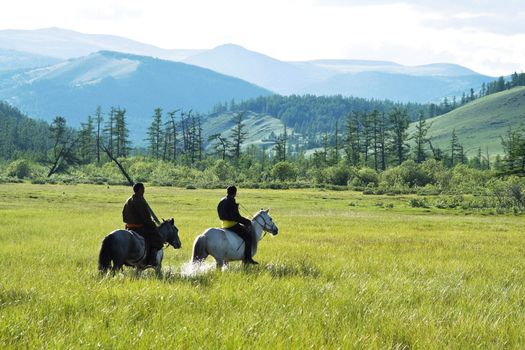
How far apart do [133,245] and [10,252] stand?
5571mm

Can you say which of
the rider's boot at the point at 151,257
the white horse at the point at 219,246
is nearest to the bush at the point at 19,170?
the white horse at the point at 219,246

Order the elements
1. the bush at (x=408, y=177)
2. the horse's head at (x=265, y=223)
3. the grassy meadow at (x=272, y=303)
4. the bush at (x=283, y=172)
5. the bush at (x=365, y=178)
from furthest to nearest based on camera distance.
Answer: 1. the bush at (x=283, y=172)
2. the bush at (x=365, y=178)
3. the bush at (x=408, y=177)
4. the horse's head at (x=265, y=223)
5. the grassy meadow at (x=272, y=303)

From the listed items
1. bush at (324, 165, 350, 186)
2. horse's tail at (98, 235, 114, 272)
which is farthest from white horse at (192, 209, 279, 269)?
bush at (324, 165, 350, 186)

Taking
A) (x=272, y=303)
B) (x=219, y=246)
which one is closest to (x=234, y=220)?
(x=219, y=246)

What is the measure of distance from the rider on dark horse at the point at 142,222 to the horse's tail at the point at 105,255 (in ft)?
3.72

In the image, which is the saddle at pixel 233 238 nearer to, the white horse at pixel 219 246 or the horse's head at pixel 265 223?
the white horse at pixel 219 246

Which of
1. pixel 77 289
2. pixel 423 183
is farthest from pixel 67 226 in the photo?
pixel 423 183

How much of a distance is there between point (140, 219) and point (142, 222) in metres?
0.08

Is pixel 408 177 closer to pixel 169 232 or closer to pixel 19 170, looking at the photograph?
pixel 19 170

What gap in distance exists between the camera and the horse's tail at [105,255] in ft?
38.2

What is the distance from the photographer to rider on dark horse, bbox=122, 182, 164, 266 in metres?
12.7

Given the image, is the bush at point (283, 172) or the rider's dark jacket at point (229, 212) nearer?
the rider's dark jacket at point (229, 212)

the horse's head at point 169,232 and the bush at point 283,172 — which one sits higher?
the bush at point 283,172

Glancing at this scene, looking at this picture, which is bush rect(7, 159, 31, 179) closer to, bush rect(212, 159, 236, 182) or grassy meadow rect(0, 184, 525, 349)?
bush rect(212, 159, 236, 182)
